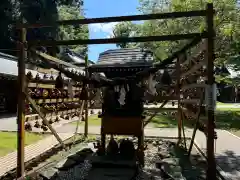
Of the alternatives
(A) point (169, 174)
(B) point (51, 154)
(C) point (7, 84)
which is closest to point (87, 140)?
(B) point (51, 154)

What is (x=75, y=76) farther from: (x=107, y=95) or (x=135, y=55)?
(x=135, y=55)

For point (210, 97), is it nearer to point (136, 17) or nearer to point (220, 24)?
point (136, 17)

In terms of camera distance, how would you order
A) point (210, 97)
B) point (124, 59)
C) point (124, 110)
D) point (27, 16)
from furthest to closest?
point (27, 16)
point (124, 59)
point (124, 110)
point (210, 97)

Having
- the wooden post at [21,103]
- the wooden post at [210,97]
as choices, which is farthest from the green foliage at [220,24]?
the wooden post at [21,103]

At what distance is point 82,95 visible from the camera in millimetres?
7777

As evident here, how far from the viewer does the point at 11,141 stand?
9.18m

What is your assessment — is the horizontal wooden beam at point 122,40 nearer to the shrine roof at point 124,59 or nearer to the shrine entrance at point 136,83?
the shrine entrance at point 136,83

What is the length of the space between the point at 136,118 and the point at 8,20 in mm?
20954

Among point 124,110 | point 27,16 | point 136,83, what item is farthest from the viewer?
point 27,16

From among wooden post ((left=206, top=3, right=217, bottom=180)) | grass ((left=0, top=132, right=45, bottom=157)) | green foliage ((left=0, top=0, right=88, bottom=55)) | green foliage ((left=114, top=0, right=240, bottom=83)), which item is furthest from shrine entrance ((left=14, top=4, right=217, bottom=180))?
green foliage ((left=0, top=0, right=88, bottom=55))

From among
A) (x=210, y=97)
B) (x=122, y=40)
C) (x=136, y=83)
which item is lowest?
(x=210, y=97)

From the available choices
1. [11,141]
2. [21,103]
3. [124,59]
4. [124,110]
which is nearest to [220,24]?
[124,59]

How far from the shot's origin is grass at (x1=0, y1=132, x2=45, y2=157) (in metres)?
7.85

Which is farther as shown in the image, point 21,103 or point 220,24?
point 220,24
